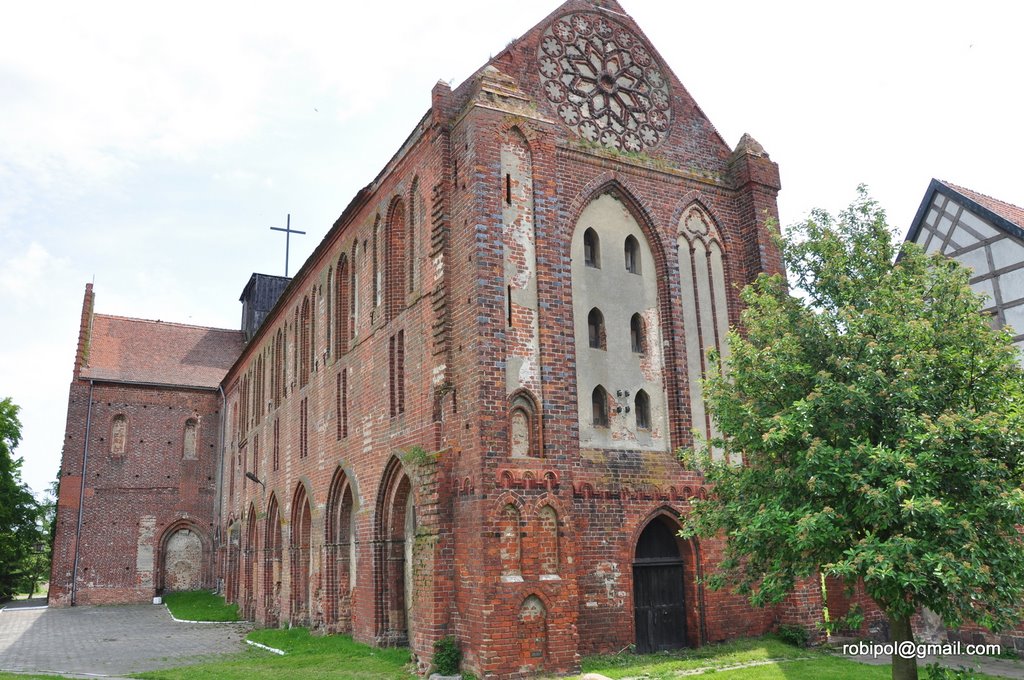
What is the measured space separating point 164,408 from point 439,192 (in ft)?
89.1

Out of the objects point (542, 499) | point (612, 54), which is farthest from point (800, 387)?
point (612, 54)

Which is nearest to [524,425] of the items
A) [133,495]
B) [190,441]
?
[133,495]

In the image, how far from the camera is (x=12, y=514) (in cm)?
3609

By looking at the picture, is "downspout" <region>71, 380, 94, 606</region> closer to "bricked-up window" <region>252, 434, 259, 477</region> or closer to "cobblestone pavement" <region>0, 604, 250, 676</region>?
"cobblestone pavement" <region>0, 604, 250, 676</region>

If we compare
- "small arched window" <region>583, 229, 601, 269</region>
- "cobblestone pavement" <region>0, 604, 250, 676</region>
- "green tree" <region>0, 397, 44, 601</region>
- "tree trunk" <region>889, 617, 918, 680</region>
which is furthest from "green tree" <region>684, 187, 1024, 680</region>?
"green tree" <region>0, 397, 44, 601</region>

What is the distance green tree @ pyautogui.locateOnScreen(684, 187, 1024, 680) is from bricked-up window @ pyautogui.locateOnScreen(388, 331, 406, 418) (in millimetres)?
6948

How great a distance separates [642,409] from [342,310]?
8.54 metres

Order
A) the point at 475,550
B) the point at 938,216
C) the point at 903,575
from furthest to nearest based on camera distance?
the point at 938,216 → the point at 475,550 → the point at 903,575

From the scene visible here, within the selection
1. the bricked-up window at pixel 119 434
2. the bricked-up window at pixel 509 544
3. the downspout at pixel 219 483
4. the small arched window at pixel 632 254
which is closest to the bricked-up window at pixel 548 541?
the bricked-up window at pixel 509 544

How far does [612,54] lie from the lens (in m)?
15.9

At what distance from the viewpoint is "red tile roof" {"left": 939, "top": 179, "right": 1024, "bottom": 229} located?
52.1 feet

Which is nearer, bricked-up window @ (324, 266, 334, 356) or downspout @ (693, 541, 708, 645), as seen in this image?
downspout @ (693, 541, 708, 645)

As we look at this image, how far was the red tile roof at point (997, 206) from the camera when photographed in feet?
52.1

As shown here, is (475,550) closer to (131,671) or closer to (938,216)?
(131,671)
